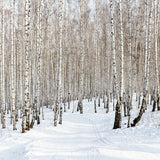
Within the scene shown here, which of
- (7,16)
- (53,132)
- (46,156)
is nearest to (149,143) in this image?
(46,156)

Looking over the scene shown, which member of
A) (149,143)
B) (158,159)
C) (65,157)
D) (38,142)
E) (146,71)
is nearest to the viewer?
(158,159)

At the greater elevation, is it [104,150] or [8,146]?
[104,150]

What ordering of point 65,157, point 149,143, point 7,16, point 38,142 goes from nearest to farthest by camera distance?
point 65,157 → point 149,143 → point 38,142 → point 7,16

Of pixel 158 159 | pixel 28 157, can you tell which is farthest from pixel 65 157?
pixel 158 159

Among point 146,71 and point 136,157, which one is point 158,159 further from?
point 146,71

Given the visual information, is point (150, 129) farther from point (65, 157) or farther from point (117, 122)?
point (65, 157)

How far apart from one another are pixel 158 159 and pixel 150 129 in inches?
118

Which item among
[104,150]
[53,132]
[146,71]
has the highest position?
[146,71]

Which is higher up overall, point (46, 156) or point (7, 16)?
point (7, 16)

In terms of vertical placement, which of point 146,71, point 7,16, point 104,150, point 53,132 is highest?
point 7,16

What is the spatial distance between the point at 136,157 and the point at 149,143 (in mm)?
1322

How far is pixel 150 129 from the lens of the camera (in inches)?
297

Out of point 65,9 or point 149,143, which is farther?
point 65,9

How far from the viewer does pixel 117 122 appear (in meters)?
Answer: 9.31
